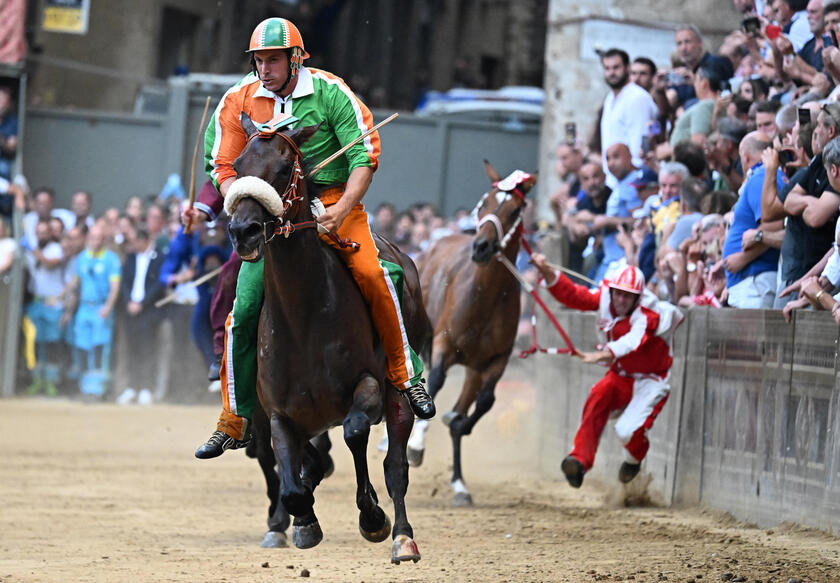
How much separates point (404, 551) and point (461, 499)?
4059mm

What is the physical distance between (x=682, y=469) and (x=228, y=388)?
4547 mm

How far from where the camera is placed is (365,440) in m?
7.39

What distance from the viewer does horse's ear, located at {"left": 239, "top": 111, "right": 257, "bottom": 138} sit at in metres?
7.12

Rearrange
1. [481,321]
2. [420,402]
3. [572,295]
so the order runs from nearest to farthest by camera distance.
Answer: [420,402] < [572,295] < [481,321]

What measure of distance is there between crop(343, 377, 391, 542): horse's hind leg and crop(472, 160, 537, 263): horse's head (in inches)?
170

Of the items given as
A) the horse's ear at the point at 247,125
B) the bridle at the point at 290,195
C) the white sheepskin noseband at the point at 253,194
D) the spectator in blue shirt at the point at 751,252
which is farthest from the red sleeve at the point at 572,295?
the white sheepskin noseband at the point at 253,194

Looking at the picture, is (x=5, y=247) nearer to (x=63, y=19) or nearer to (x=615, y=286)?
(x=63, y=19)

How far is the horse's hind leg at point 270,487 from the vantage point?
9391 millimetres

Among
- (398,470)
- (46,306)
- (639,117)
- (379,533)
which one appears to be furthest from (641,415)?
(46,306)

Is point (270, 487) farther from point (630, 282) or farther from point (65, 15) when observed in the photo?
point (65, 15)

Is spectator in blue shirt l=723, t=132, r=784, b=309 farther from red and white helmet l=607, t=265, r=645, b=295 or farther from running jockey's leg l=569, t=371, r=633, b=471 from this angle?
running jockey's leg l=569, t=371, r=633, b=471

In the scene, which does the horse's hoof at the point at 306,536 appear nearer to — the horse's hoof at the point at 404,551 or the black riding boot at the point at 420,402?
the horse's hoof at the point at 404,551

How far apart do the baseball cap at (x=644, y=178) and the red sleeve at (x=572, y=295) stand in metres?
2.72

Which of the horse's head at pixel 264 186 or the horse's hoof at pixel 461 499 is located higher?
the horse's head at pixel 264 186
